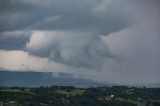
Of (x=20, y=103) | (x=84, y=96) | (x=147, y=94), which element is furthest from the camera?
(x=147, y=94)

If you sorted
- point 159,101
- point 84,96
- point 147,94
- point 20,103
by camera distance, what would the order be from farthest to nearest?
point 147,94 < point 84,96 < point 159,101 < point 20,103

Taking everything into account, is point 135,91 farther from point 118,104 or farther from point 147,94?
point 118,104

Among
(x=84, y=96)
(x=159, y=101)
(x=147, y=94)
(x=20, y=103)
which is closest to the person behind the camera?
(x=20, y=103)

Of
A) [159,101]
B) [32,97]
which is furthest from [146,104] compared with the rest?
[32,97]

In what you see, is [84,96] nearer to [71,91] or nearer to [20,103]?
[71,91]

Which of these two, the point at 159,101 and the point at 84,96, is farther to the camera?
the point at 84,96

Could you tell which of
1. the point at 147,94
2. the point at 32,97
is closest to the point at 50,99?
the point at 32,97

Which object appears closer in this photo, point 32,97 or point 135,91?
point 32,97

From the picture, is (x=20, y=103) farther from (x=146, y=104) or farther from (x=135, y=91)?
(x=135, y=91)

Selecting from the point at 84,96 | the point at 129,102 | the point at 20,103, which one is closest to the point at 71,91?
the point at 84,96
